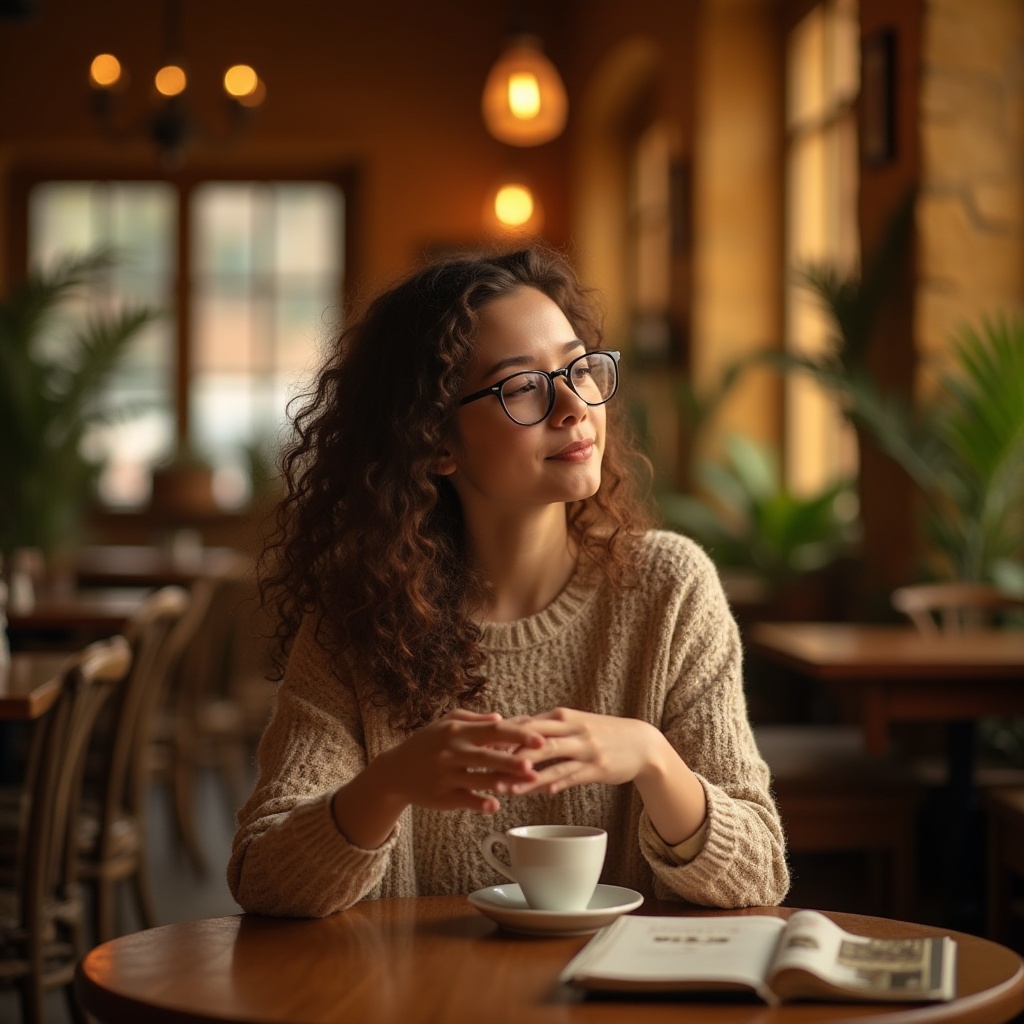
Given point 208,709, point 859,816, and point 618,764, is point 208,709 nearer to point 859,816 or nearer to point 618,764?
point 859,816

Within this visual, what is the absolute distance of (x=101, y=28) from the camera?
8.52 m

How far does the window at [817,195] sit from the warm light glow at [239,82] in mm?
2127

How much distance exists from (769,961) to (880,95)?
12.0ft

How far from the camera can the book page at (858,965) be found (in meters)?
1.04

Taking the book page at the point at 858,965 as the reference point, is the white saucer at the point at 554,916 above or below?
below

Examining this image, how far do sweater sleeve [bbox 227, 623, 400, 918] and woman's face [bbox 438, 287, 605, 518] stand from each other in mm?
254

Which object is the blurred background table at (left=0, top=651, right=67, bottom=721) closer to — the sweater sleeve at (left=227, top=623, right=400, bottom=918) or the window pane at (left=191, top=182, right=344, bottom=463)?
the sweater sleeve at (left=227, top=623, right=400, bottom=918)

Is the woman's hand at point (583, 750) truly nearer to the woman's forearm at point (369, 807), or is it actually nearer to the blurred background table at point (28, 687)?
the woman's forearm at point (369, 807)

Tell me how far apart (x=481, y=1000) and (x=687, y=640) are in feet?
2.02

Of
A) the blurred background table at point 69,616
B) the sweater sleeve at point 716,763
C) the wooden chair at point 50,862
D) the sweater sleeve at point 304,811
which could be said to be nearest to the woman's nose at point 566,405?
the sweater sleeve at point 716,763

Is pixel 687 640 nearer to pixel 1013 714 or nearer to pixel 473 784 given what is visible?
pixel 473 784

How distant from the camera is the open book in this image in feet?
3.42

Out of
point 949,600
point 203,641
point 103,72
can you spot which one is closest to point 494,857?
point 949,600

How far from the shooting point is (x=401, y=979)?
112 cm
